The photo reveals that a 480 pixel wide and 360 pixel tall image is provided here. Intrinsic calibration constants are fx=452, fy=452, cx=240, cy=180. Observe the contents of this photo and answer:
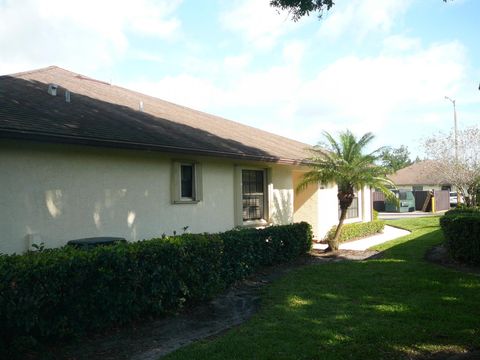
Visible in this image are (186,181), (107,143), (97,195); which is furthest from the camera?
(186,181)

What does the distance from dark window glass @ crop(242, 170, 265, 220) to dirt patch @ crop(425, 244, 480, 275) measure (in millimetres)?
4929

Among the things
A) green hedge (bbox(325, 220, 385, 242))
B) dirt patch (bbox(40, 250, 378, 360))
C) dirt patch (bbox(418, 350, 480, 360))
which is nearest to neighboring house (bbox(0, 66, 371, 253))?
dirt patch (bbox(40, 250, 378, 360))

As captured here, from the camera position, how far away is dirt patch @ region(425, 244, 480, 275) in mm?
10156

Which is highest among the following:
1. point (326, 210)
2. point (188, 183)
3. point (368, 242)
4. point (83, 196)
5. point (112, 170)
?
point (112, 170)

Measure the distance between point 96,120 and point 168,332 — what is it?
5.18 metres

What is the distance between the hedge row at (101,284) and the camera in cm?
512

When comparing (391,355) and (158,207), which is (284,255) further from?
(391,355)

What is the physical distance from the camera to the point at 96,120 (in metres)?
9.60

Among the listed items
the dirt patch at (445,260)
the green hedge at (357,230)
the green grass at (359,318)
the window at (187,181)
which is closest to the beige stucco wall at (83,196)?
the window at (187,181)

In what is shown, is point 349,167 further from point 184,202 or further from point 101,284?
point 101,284

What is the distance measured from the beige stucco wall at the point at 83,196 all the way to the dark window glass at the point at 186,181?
332 mm

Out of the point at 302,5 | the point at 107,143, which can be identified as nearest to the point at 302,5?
the point at 302,5

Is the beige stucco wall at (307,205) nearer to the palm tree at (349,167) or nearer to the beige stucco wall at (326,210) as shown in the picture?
the beige stucco wall at (326,210)

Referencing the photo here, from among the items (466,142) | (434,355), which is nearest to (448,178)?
(466,142)
